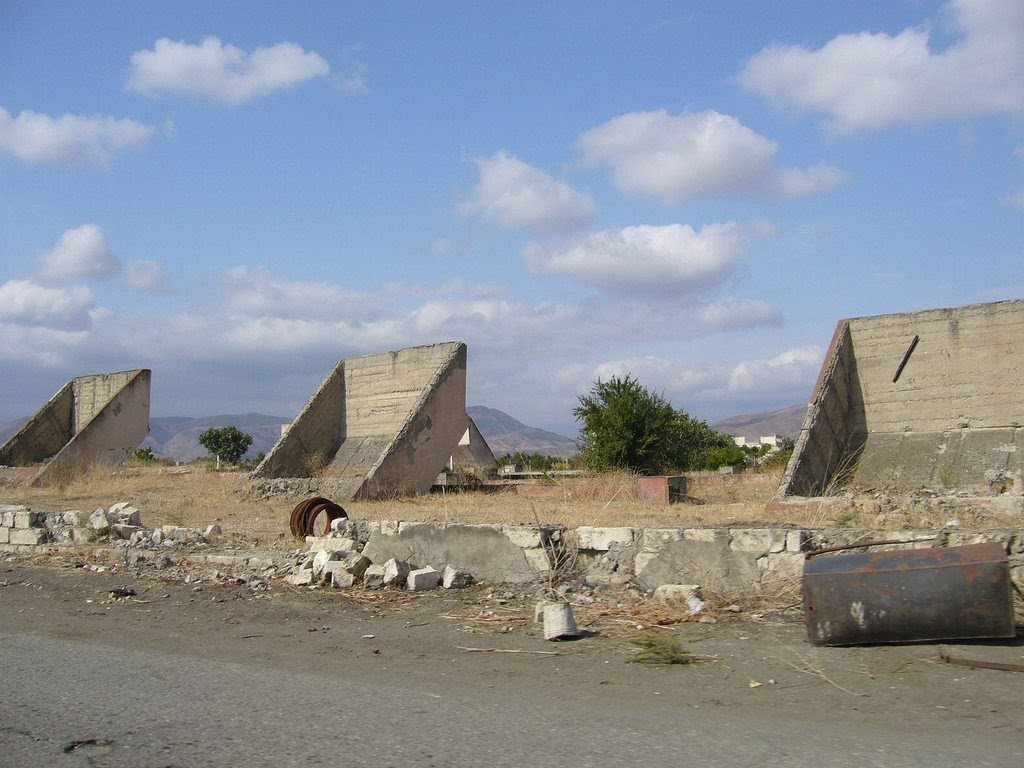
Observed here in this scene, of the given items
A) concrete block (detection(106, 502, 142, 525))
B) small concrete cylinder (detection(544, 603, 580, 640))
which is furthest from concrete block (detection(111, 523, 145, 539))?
small concrete cylinder (detection(544, 603, 580, 640))

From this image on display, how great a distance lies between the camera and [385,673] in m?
5.34

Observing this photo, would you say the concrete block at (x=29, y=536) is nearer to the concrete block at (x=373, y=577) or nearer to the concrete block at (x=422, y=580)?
the concrete block at (x=373, y=577)

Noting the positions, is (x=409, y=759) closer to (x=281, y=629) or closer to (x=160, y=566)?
(x=281, y=629)

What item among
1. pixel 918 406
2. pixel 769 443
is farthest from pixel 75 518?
pixel 769 443

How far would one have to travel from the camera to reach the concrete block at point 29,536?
11.3 meters

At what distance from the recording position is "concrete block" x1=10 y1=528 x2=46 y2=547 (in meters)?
11.3

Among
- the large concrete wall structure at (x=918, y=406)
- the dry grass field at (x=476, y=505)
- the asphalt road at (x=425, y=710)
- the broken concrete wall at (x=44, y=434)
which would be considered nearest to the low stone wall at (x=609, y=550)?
the dry grass field at (x=476, y=505)

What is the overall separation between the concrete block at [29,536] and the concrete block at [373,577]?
5.47m

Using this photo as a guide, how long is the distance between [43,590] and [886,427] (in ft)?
40.5

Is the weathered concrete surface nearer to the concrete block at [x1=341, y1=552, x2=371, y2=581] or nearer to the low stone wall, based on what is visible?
the low stone wall

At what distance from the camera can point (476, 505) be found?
14562 mm

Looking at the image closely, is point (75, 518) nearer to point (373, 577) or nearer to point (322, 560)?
point (322, 560)

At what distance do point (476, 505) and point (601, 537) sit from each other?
22.9 feet

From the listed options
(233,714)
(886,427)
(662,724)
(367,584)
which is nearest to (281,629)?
(367,584)
